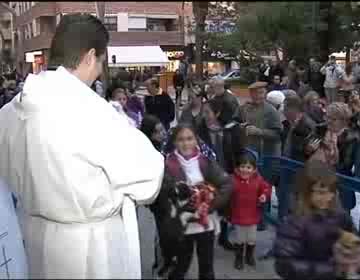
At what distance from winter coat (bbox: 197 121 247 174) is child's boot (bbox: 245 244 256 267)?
0.25 metres

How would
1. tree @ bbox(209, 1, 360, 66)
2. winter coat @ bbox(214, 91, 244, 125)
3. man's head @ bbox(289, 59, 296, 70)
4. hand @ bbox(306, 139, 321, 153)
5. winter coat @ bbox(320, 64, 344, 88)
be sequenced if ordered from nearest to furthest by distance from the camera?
tree @ bbox(209, 1, 360, 66)
man's head @ bbox(289, 59, 296, 70)
winter coat @ bbox(320, 64, 344, 88)
winter coat @ bbox(214, 91, 244, 125)
hand @ bbox(306, 139, 321, 153)

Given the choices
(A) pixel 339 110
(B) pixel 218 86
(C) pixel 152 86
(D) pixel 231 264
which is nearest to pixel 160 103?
(C) pixel 152 86

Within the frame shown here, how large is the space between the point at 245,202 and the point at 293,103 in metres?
0.79

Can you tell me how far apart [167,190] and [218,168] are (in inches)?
6.7

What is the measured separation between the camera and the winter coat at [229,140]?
205 centimetres

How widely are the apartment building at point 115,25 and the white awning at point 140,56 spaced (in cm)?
2

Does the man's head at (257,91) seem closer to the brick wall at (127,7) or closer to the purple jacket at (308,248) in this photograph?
the brick wall at (127,7)

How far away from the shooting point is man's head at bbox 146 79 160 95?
223cm

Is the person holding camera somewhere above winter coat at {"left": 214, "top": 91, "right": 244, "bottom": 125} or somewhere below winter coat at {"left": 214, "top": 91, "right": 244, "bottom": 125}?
above

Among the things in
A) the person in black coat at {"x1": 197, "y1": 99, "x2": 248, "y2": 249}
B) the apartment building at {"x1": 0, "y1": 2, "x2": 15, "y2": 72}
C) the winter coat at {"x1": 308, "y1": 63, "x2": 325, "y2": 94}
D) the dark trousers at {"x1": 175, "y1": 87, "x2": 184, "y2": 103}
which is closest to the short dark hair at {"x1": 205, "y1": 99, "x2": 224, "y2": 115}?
the person in black coat at {"x1": 197, "y1": 99, "x2": 248, "y2": 249}

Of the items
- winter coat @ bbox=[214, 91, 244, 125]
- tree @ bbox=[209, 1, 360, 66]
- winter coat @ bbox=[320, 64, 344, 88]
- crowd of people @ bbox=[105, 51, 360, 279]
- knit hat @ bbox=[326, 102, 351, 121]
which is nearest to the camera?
tree @ bbox=[209, 1, 360, 66]

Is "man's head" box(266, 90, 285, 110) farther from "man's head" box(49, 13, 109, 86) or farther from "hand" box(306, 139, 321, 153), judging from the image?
"man's head" box(49, 13, 109, 86)

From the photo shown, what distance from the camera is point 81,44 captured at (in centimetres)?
170

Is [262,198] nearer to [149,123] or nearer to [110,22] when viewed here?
[149,123]
